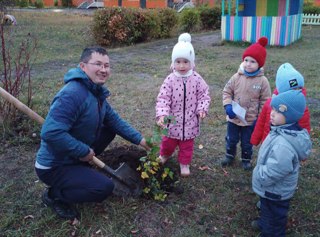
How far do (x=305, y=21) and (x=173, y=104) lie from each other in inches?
699

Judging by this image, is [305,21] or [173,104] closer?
[173,104]

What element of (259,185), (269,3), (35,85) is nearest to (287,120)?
(259,185)

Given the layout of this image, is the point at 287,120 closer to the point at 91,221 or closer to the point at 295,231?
the point at 295,231

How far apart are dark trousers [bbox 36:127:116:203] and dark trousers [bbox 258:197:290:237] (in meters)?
1.16

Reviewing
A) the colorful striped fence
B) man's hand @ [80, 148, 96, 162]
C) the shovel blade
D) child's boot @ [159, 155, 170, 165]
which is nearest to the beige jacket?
child's boot @ [159, 155, 170, 165]

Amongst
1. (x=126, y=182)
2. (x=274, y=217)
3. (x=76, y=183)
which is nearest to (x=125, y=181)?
(x=126, y=182)

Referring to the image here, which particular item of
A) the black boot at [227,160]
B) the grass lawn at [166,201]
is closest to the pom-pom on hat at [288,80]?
the grass lawn at [166,201]

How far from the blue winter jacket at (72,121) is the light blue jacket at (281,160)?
126 centimetres

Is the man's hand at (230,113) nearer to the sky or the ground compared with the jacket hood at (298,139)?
nearer to the ground

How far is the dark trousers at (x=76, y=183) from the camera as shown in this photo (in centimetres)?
263

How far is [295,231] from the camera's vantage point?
106 inches

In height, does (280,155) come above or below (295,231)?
above

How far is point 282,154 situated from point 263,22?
9768mm

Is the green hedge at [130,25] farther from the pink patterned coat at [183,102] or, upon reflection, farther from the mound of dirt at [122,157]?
the pink patterned coat at [183,102]
